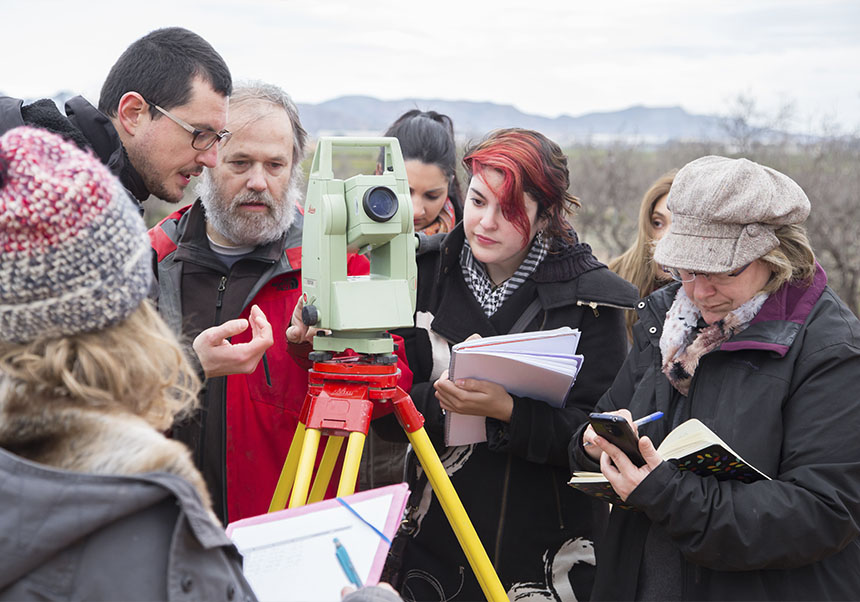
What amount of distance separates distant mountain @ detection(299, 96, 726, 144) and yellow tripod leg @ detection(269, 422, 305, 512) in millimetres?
880

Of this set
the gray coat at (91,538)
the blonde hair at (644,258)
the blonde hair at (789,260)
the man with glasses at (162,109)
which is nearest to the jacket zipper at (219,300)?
the man with glasses at (162,109)

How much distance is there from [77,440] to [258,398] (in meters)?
1.44

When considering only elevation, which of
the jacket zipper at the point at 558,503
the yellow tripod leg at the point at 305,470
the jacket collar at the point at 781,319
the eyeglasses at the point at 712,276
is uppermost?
the eyeglasses at the point at 712,276

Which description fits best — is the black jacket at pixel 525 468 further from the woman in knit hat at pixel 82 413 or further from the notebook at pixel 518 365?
the woman in knit hat at pixel 82 413

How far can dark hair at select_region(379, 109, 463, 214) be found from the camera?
3.66 m

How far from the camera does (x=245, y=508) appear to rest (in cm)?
256

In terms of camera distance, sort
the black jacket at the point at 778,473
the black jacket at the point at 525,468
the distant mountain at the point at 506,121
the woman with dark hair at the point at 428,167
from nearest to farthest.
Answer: the black jacket at the point at 778,473
the black jacket at the point at 525,468
the woman with dark hair at the point at 428,167
the distant mountain at the point at 506,121

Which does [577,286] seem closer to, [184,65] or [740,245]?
[740,245]

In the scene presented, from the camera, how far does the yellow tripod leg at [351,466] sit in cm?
193

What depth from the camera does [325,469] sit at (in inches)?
87.4

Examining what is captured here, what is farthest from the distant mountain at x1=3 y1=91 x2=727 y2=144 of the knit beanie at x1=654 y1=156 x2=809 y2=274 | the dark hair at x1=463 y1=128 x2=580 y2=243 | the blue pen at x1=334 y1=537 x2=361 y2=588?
the blue pen at x1=334 y1=537 x2=361 y2=588

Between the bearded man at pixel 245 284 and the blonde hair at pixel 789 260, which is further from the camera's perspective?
the bearded man at pixel 245 284

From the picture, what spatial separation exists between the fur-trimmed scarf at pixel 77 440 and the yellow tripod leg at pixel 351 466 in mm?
754

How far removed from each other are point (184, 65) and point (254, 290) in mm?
750
